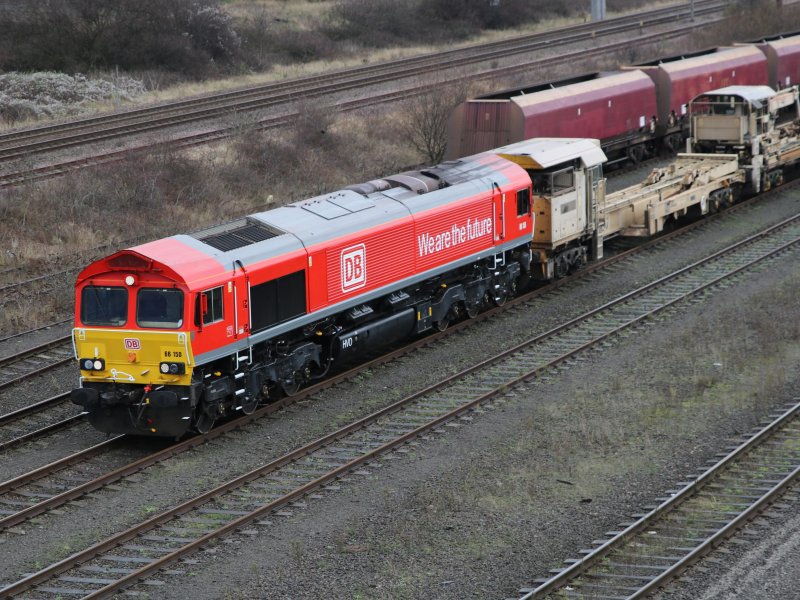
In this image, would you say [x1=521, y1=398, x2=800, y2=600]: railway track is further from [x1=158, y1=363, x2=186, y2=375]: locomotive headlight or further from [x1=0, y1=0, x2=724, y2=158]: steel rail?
[x1=0, y1=0, x2=724, y2=158]: steel rail

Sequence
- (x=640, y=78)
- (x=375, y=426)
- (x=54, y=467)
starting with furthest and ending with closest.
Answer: (x=640, y=78)
(x=375, y=426)
(x=54, y=467)

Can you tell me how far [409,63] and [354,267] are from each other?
34855 millimetres

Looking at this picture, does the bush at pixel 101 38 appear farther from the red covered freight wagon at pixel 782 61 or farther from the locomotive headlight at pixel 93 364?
the locomotive headlight at pixel 93 364

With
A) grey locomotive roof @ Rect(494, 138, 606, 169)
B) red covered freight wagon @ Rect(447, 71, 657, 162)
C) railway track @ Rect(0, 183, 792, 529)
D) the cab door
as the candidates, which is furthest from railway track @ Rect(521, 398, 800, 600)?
red covered freight wagon @ Rect(447, 71, 657, 162)

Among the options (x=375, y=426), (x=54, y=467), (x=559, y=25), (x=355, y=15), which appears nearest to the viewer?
(x=54, y=467)

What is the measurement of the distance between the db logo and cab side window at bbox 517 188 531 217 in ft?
17.0

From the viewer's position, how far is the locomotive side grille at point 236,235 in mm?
17625

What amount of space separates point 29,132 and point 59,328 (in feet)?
54.3

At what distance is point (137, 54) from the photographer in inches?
2036

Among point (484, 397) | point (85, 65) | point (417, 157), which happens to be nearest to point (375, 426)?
point (484, 397)

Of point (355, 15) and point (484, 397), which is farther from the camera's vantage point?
point (355, 15)

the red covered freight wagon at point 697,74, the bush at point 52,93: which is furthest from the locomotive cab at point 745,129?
the bush at point 52,93

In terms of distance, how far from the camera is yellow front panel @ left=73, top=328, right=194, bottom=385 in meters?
16.4

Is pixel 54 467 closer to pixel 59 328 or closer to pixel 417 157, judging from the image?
pixel 59 328
